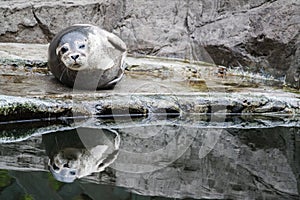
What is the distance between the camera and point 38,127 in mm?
3865

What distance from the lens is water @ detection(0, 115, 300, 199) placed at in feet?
7.87

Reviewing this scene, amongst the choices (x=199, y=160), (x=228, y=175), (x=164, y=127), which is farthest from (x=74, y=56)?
(x=228, y=175)

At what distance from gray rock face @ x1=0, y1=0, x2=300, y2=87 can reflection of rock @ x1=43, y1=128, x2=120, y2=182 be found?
312cm

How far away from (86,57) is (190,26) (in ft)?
9.41

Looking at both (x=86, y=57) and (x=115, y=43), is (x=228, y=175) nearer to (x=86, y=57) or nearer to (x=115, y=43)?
(x=86, y=57)

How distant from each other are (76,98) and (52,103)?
0.27 m

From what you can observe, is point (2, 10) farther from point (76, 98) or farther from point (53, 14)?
point (76, 98)

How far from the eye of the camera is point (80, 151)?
125 inches

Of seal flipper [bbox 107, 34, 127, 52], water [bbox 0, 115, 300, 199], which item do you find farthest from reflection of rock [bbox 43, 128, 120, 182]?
seal flipper [bbox 107, 34, 127, 52]

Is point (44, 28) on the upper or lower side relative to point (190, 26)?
lower

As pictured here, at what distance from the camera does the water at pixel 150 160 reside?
7.87 feet

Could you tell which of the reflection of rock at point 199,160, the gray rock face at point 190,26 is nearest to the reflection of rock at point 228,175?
the reflection of rock at point 199,160

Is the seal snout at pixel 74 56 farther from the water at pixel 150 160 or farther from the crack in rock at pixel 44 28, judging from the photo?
the crack in rock at pixel 44 28

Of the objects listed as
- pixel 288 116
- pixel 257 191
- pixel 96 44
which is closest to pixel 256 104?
pixel 288 116
